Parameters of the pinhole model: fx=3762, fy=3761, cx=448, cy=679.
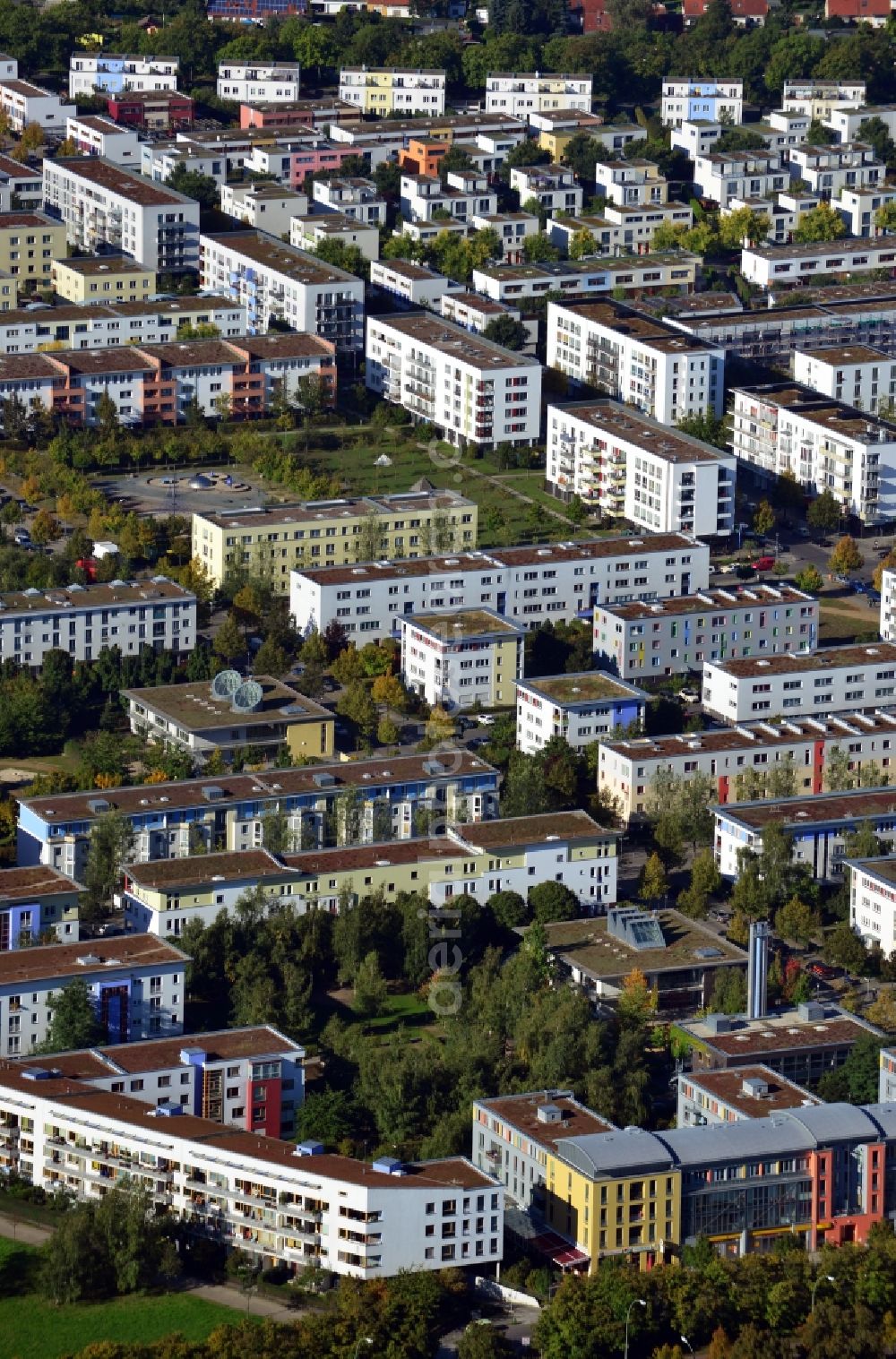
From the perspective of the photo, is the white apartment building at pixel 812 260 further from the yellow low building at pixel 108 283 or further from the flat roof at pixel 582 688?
the flat roof at pixel 582 688

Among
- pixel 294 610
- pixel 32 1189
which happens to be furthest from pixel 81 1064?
pixel 294 610

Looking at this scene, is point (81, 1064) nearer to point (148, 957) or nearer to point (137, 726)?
point (148, 957)

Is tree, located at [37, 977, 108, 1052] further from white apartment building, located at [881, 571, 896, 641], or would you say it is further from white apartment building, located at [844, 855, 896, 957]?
white apartment building, located at [881, 571, 896, 641]

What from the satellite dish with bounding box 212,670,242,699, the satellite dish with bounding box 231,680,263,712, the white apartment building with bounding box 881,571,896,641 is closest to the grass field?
the satellite dish with bounding box 231,680,263,712

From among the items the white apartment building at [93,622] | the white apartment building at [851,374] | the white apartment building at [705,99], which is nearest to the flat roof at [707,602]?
the white apartment building at [93,622]

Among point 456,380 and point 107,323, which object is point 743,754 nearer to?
point 456,380

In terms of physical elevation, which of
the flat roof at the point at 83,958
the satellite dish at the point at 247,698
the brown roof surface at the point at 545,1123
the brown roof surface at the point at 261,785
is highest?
the satellite dish at the point at 247,698
